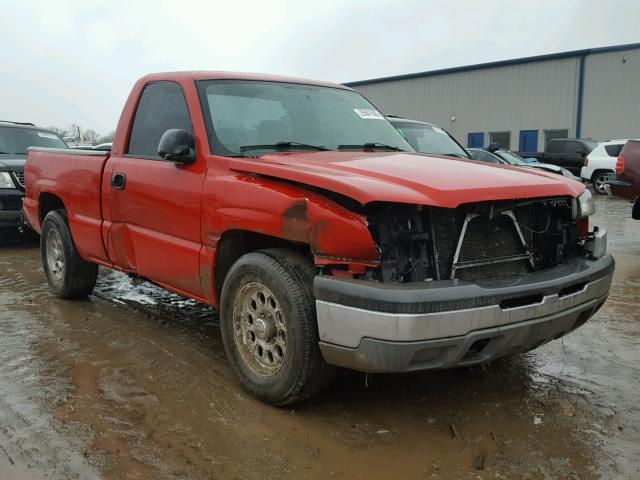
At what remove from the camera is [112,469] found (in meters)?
2.62

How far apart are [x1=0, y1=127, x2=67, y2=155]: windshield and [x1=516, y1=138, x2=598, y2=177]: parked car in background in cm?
1666

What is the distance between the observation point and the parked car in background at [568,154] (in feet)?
67.4

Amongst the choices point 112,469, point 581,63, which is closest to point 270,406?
point 112,469

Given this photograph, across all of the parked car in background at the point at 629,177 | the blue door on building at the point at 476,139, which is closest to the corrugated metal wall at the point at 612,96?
the blue door on building at the point at 476,139

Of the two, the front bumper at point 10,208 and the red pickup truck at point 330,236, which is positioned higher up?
the red pickup truck at point 330,236

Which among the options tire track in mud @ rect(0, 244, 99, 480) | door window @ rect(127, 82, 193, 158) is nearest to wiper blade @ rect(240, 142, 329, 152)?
door window @ rect(127, 82, 193, 158)

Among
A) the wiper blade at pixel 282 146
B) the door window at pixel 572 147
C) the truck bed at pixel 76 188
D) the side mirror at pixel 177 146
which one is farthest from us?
the door window at pixel 572 147

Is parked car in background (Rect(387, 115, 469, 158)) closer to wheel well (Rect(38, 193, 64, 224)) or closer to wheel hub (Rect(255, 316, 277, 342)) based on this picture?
wheel well (Rect(38, 193, 64, 224))

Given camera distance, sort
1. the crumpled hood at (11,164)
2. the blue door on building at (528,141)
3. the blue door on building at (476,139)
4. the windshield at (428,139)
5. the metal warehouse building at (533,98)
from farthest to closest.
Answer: the blue door on building at (476,139), the blue door on building at (528,141), the metal warehouse building at (533,98), the crumpled hood at (11,164), the windshield at (428,139)

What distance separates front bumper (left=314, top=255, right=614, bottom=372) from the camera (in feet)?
8.53

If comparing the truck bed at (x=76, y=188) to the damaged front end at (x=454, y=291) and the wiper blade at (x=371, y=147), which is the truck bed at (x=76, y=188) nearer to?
the wiper blade at (x=371, y=147)

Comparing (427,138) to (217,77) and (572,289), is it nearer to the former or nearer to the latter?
(217,77)

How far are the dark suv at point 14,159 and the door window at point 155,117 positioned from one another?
4.64 metres

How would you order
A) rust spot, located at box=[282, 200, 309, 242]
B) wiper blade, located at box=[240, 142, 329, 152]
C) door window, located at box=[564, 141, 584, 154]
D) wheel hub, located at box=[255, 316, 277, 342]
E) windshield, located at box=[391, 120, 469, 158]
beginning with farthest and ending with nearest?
door window, located at box=[564, 141, 584, 154]
windshield, located at box=[391, 120, 469, 158]
wiper blade, located at box=[240, 142, 329, 152]
wheel hub, located at box=[255, 316, 277, 342]
rust spot, located at box=[282, 200, 309, 242]
